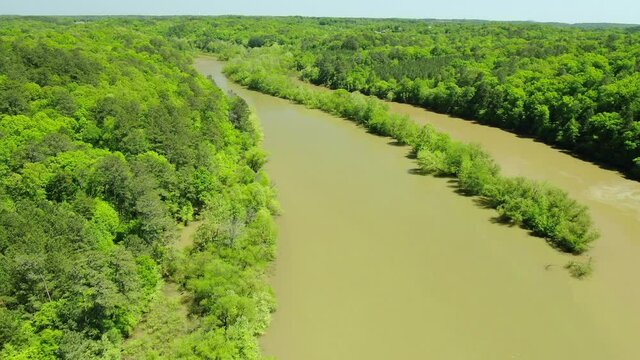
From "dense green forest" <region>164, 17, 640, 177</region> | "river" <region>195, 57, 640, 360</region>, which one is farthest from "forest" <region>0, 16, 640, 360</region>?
"river" <region>195, 57, 640, 360</region>

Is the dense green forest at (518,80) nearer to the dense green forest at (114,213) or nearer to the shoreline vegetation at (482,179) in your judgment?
the shoreline vegetation at (482,179)

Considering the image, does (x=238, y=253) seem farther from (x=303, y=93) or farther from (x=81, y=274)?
(x=303, y=93)

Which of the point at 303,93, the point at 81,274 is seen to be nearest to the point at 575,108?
Answer: the point at 303,93

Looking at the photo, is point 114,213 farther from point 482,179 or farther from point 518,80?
point 518,80

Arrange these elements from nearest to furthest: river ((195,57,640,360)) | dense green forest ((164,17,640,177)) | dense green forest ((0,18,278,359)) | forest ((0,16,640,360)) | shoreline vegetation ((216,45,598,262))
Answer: dense green forest ((0,18,278,359))
forest ((0,16,640,360))
river ((195,57,640,360))
shoreline vegetation ((216,45,598,262))
dense green forest ((164,17,640,177))

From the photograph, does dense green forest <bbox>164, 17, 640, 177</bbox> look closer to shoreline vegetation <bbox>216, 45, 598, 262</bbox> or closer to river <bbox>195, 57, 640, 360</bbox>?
river <bbox>195, 57, 640, 360</bbox>

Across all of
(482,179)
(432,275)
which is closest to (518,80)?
(482,179)

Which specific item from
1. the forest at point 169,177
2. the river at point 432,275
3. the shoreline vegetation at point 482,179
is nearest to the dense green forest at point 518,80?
the forest at point 169,177
